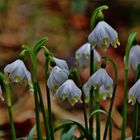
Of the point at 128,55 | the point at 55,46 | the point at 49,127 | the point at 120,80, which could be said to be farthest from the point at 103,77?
the point at 55,46

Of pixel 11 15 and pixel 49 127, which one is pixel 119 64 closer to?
pixel 11 15

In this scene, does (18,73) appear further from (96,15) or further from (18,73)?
(96,15)

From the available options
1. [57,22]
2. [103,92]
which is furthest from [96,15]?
[57,22]

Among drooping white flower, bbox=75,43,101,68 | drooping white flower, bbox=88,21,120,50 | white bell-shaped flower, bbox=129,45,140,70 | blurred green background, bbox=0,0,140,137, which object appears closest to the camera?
drooping white flower, bbox=88,21,120,50

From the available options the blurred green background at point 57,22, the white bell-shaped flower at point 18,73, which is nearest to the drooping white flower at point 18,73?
the white bell-shaped flower at point 18,73

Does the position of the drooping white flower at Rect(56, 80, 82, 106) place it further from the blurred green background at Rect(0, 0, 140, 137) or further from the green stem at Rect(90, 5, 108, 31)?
the blurred green background at Rect(0, 0, 140, 137)

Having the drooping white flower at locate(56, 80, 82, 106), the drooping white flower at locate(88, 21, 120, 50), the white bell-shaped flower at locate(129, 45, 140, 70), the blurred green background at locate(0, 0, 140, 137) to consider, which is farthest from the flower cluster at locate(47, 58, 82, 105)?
the blurred green background at locate(0, 0, 140, 137)

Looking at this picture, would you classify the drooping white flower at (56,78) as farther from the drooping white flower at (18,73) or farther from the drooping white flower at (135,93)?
the drooping white flower at (135,93)
